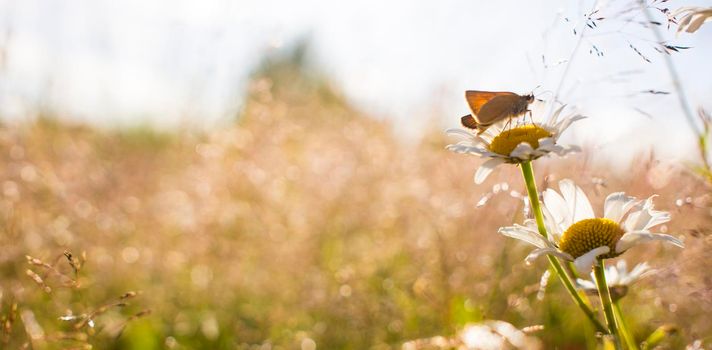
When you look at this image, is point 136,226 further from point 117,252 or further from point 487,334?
point 487,334

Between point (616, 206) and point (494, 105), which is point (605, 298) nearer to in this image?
point (616, 206)

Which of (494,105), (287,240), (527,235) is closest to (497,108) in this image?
(494,105)

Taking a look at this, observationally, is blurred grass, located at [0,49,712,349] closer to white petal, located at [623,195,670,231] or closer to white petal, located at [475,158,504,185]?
white petal, located at [623,195,670,231]

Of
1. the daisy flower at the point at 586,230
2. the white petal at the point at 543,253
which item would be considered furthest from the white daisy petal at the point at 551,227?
the white petal at the point at 543,253

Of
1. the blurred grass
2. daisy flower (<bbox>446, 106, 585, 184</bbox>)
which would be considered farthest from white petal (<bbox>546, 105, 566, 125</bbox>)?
the blurred grass

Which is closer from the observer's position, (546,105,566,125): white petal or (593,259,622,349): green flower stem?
(593,259,622,349): green flower stem

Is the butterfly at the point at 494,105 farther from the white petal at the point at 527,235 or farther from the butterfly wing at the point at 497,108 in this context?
the white petal at the point at 527,235
